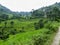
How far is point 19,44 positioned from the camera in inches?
688

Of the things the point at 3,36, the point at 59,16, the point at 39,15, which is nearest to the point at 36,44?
the point at 3,36

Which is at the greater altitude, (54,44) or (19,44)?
(19,44)

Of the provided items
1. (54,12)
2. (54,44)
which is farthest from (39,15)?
(54,44)

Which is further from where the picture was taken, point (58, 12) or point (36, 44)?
point (58, 12)

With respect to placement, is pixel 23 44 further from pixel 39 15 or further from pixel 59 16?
pixel 39 15

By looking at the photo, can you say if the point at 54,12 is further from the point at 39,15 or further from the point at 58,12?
A: the point at 39,15

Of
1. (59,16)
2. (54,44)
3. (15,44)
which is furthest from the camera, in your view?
(59,16)

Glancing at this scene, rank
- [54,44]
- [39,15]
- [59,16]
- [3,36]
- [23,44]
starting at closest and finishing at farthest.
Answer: [23,44]
[54,44]
[3,36]
[59,16]
[39,15]

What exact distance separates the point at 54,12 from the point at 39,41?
60893mm

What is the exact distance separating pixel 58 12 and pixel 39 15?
3180 cm

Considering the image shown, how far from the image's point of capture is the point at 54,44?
25328mm

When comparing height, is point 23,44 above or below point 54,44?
above

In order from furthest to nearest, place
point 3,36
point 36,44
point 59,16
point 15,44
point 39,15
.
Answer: point 39,15, point 59,16, point 3,36, point 36,44, point 15,44

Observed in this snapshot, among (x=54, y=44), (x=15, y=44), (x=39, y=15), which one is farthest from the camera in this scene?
(x=39, y=15)
